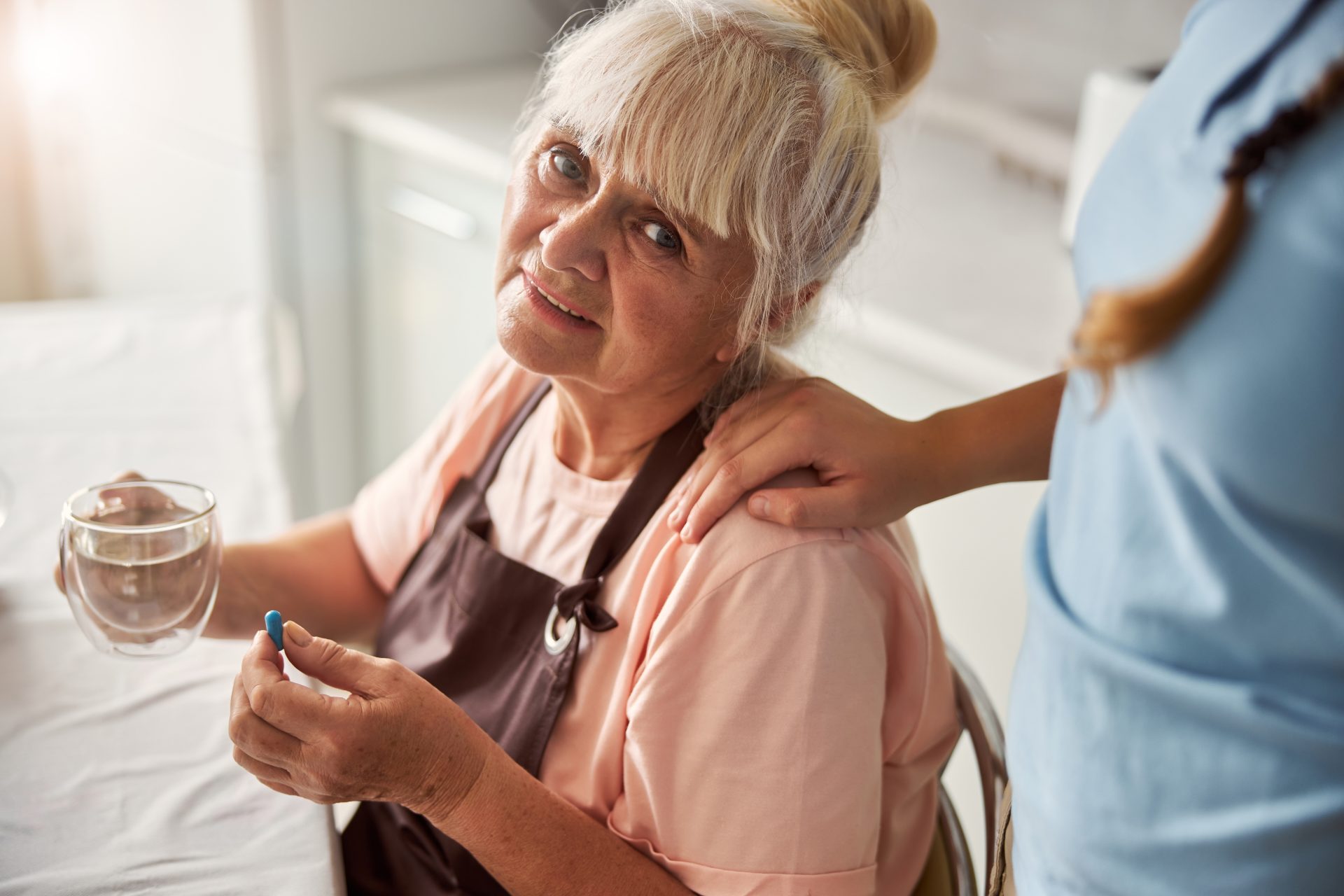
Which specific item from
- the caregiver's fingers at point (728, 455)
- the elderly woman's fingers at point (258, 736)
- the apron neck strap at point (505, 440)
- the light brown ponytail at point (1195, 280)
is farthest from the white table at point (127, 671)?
the light brown ponytail at point (1195, 280)

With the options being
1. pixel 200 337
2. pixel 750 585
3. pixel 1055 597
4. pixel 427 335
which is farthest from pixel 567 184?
Answer: pixel 427 335

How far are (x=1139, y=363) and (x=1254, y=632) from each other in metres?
0.13

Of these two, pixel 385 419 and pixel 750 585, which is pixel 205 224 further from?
pixel 750 585

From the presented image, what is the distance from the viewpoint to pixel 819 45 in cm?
92

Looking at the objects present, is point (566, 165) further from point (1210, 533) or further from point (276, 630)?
point (1210, 533)

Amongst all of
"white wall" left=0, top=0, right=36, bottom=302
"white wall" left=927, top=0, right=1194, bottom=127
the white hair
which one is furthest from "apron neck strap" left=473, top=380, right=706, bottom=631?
"white wall" left=0, top=0, right=36, bottom=302

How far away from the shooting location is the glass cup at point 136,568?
890 mm

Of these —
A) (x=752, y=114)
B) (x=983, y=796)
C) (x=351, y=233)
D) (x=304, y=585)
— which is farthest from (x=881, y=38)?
(x=351, y=233)

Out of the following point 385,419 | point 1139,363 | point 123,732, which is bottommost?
point 385,419

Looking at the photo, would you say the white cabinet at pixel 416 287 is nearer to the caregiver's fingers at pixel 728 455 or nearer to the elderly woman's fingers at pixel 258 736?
the caregiver's fingers at pixel 728 455

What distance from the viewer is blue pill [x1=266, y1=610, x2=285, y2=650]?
0.80 metres

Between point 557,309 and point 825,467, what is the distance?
247mm

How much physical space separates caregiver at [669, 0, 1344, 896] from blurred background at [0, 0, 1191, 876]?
0.45 meters

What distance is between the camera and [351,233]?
8.13 ft
